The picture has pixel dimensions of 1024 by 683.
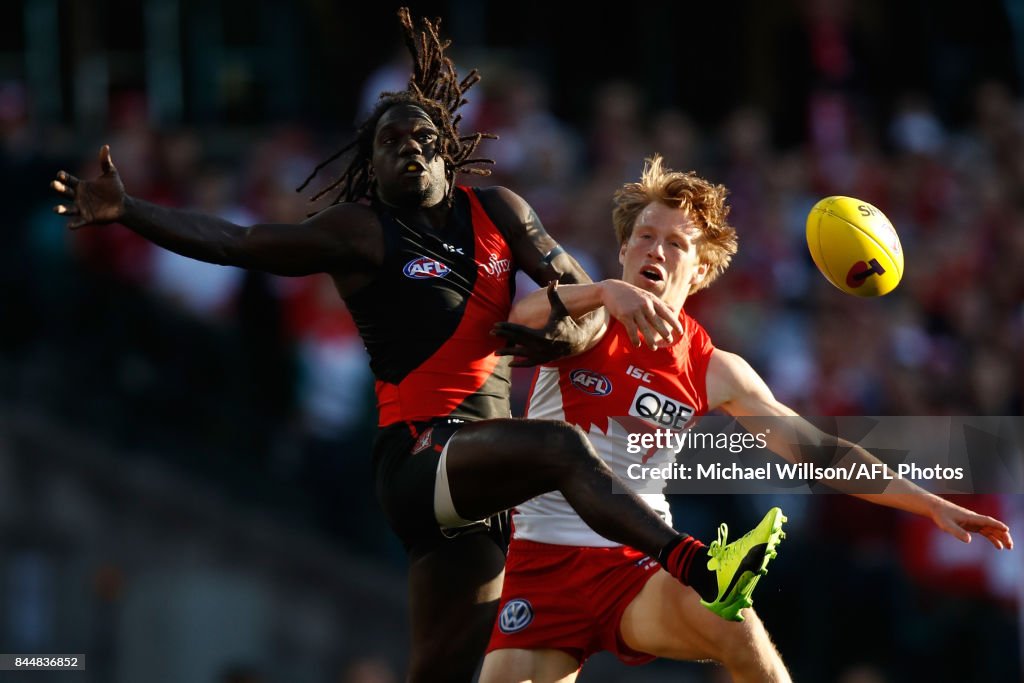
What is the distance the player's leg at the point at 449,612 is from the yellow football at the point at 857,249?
2.20 metres

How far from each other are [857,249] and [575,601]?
2.00 m

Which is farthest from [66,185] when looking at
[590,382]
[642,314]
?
[590,382]

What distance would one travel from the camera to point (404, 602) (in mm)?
11312

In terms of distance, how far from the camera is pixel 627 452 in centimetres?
714

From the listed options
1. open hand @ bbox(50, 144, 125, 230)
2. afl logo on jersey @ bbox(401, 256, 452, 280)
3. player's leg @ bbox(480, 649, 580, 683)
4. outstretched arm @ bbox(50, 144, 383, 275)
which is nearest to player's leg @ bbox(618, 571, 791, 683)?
player's leg @ bbox(480, 649, 580, 683)

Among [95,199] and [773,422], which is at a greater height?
[95,199]

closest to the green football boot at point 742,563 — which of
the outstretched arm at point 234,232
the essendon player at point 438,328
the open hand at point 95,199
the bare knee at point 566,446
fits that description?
the essendon player at point 438,328

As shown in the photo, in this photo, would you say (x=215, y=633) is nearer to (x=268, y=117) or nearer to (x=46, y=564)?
(x=46, y=564)

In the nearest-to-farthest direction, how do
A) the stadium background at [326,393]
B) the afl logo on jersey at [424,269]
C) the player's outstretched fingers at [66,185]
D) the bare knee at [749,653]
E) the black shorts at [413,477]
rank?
1. the player's outstretched fingers at [66,185]
2. the black shorts at [413,477]
3. the bare knee at [749,653]
4. the afl logo on jersey at [424,269]
5. the stadium background at [326,393]

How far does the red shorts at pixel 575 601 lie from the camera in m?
6.96

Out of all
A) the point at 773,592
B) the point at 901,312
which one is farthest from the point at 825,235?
the point at 901,312

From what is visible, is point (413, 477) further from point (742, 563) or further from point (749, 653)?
point (749, 653)

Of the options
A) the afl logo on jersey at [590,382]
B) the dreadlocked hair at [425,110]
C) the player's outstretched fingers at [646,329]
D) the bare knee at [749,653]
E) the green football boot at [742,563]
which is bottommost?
the bare knee at [749,653]

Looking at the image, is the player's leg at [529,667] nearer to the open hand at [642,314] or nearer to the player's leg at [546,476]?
the player's leg at [546,476]
